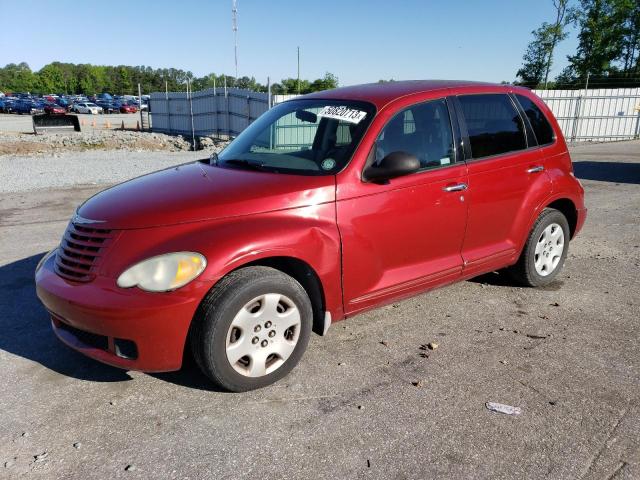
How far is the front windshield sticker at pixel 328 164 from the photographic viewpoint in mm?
3473

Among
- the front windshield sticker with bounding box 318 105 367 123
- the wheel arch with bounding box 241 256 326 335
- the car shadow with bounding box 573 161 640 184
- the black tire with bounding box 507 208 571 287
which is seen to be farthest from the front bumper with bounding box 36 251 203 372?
the car shadow with bounding box 573 161 640 184

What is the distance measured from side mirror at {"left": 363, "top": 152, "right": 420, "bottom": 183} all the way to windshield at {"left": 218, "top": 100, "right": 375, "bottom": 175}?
187 millimetres

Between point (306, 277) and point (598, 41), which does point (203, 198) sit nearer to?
point (306, 277)

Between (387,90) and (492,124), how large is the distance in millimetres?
964

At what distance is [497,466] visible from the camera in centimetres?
250

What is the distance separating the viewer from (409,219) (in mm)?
3664

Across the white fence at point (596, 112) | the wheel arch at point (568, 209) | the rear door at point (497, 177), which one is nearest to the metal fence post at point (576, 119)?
the white fence at point (596, 112)

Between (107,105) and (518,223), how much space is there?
6400 cm

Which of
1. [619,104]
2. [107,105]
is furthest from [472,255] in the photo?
[107,105]

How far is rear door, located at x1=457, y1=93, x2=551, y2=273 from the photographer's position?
407cm

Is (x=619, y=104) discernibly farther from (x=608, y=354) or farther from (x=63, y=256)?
(x=63, y=256)

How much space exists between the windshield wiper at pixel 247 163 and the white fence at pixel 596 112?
19.3 m

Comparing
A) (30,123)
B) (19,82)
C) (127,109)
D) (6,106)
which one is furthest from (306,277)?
(19,82)

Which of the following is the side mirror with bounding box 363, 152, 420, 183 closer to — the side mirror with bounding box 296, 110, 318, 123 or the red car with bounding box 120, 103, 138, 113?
the side mirror with bounding box 296, 110, 318, 123
